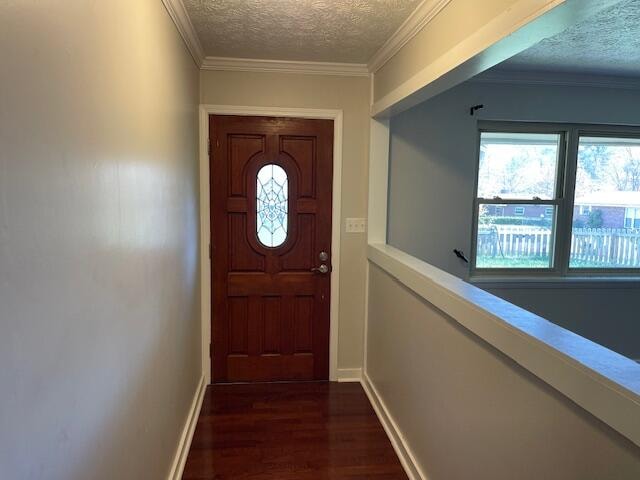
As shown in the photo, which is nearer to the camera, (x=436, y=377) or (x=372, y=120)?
(x=436, y=377)

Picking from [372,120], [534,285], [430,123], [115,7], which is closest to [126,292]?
[115,7]

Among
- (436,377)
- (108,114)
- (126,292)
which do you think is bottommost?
(436,377)

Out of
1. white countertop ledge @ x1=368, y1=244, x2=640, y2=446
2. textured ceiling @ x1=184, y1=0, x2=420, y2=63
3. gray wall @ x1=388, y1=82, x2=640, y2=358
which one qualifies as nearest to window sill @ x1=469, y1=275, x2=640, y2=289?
gray wall @ x1=388, y1=82, x2=640, y2=358

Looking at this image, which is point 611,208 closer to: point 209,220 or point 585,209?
point 585,209

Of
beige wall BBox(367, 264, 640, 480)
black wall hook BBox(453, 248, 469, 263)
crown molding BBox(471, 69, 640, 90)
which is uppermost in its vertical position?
crown molding BBox(471, 69, 640, 90)

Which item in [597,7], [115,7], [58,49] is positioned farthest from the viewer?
[115,7]

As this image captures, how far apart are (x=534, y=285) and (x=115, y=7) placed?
3499 millimetres

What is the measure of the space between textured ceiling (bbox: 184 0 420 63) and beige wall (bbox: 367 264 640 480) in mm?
1458

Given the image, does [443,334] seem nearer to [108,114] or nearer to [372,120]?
[108,114]

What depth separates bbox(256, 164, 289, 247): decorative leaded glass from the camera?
3.26 m

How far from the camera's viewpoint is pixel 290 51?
9.49 feet

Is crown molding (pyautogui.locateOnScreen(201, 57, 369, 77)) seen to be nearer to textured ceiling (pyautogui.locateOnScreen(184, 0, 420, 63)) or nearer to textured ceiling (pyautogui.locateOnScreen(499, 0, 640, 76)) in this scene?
textured ceiling (pyautogui.locateOnScreen(184, 0, 420, 63))

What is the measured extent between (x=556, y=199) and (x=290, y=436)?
2.85 meters

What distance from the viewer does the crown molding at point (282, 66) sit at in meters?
3.09
